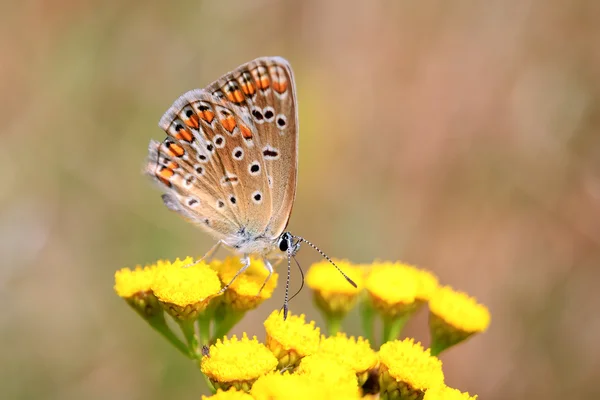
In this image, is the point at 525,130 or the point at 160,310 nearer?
the point at 160,310

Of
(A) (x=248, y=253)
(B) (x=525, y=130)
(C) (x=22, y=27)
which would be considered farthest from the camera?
(B) (x=525, y=130)

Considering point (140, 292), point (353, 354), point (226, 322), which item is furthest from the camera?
point (226, 322)

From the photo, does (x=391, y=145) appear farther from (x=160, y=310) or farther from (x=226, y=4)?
(x=160, y=310)

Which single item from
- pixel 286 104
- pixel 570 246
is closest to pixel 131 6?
pixel 286 104

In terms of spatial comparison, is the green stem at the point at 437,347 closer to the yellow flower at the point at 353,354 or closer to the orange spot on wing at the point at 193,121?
the yellow flower at the point at 353,354

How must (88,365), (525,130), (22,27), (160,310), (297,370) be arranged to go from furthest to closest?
1. (525,130)
2. (22,27)
3. (88,365)
4. (160,310)
5. (297,370)

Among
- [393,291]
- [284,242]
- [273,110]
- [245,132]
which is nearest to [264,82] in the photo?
[273,110]

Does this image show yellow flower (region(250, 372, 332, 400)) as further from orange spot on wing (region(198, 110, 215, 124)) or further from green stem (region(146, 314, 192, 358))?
orange spot on wing (region(198, 110, 215, 124))

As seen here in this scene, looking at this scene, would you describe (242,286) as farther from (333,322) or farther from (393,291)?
(393,291)
